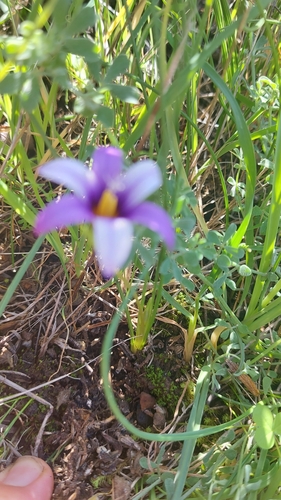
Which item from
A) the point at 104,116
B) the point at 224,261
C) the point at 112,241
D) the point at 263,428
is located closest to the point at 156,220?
the point at 112,241

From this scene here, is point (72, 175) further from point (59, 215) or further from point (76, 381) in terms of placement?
point (76, 381)

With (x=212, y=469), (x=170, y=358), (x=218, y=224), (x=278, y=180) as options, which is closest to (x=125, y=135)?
(x=278, y=180)

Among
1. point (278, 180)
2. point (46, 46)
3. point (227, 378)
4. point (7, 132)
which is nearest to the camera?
point (46, 46)

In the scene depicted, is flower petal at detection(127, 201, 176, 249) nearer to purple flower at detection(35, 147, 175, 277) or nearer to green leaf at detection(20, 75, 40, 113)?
purple flower at detection(35, 147, 175, 277)

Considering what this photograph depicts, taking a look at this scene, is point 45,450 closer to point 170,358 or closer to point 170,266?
point 170,358

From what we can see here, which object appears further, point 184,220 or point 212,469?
point 212,469
